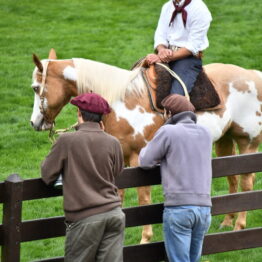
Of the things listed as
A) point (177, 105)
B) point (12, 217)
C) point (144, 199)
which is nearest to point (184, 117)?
point (177, 105)

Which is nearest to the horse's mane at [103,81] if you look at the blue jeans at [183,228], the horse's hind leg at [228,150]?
the horse's hind leg at [228,150]

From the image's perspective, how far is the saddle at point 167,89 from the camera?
893 cm

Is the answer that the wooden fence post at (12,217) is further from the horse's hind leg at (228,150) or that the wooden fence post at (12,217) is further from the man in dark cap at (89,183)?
the horse's hind leg at (228,150)

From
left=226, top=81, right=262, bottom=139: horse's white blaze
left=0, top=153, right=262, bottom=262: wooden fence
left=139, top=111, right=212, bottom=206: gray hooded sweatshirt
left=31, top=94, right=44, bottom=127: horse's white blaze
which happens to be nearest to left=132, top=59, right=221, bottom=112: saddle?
left=226, top=81, right=262, bottom=139: horse's white blaze

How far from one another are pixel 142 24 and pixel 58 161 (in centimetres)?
1353

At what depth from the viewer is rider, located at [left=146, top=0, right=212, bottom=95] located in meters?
9.05

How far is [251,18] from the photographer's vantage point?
66.0 feet

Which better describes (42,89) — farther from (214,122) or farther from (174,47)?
(214,122)

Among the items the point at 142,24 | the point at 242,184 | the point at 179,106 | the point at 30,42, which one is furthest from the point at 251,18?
the point at 179,106

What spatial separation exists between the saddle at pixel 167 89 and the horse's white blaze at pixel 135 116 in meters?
0.14

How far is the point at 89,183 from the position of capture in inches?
252

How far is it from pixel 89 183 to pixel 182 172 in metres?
0.87

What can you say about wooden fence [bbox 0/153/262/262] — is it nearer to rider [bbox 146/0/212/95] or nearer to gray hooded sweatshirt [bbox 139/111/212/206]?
gray hooded sweatshirt [bbox 139/111/212/206]

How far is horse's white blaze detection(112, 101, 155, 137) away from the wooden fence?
1.60m
